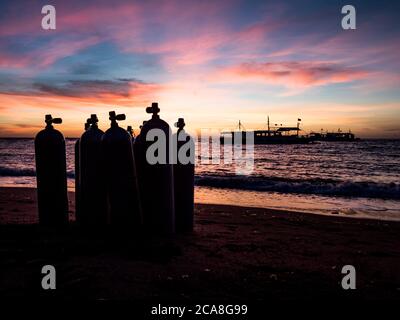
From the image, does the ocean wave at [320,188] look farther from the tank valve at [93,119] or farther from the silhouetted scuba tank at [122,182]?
the silhouetted scuba tank at [122,182]

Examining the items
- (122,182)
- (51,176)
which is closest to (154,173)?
(122,182)

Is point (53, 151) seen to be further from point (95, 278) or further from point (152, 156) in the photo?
point (95, 278)

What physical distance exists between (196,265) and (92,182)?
2.03 m

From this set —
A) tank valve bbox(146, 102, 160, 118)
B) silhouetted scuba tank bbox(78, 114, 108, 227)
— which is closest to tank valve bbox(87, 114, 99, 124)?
silhouetted scuba tank bbox(78, 114, 108, 227)

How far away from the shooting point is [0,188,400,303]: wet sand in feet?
11.9

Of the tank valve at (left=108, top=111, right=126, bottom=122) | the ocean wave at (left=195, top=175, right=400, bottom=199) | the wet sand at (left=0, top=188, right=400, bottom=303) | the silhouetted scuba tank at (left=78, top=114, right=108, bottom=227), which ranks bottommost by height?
the ocean wave at (left=195, top=175, right=400, bottom=199)

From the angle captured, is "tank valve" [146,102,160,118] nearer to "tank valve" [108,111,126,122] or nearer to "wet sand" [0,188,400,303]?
"tank valve" [108,111,126,122]

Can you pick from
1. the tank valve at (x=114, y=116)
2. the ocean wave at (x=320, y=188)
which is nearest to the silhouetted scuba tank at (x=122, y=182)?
the tank valve at (x=114, y=116)

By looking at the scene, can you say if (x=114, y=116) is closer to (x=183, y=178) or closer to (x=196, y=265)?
(x=183, y=178)

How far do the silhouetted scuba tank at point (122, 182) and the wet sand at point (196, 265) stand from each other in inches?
12.2

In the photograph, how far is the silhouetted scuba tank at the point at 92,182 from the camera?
5355 millimetres

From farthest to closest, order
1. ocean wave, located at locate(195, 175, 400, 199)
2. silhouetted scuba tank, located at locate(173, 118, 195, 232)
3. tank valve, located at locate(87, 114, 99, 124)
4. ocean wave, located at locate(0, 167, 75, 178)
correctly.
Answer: ocean wave, located at locate(0, 167, 75, 178) → ocean wave, located at locate(195, 175, 400, 199) → silhouetted scuba tank, located at locate(173, 118, 195, 232) → tank valve, located at locate(87, 114, 99, 124)

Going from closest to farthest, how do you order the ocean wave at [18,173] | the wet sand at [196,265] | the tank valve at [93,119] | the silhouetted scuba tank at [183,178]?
the wet sand at [196,265] < the tank valve at [93,119] < the silhouetted scuba tank at [183,178] < the ocean wave at [18,173]

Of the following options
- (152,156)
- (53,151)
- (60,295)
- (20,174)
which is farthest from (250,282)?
(20,174)
